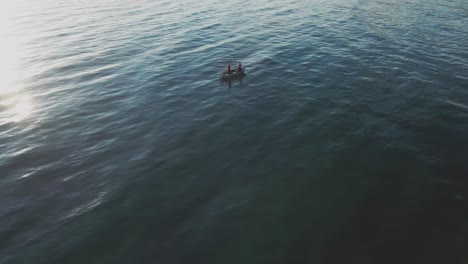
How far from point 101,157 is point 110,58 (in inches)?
1055

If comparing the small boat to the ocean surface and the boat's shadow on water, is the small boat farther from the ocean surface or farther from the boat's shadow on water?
the ocean surface

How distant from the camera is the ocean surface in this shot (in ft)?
56.7

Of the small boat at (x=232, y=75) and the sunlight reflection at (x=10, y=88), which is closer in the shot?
the sunlight reflection at (x=10, y=88)

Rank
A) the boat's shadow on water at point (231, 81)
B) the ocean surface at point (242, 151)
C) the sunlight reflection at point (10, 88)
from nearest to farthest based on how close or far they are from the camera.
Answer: the ocean surface at point (242, 151) → the sunlight reflection at point (10, 88) → the boat's shadow on water at point (231, 81)

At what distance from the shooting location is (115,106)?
107 ft

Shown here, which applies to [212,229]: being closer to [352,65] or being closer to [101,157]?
[101,157]

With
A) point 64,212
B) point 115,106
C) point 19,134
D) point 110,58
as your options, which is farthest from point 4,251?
point 110,58

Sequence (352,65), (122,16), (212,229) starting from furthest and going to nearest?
(122,16) < (352,65) < (212,229)

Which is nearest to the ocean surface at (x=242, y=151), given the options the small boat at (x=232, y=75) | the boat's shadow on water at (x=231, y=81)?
the boat's shadow on water at (x=231, y=81)

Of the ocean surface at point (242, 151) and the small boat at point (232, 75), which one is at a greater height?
the small boat at point (232, 75)

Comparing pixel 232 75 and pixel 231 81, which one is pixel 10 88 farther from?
pixel 232 75

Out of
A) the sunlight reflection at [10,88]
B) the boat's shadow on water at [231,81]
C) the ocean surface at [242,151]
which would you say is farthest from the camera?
the boat's shadow on water at [231,81]

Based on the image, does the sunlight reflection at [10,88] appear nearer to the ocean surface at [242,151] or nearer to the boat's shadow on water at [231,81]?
the ocean surface at [242,151]

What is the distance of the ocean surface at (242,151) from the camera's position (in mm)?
17281
